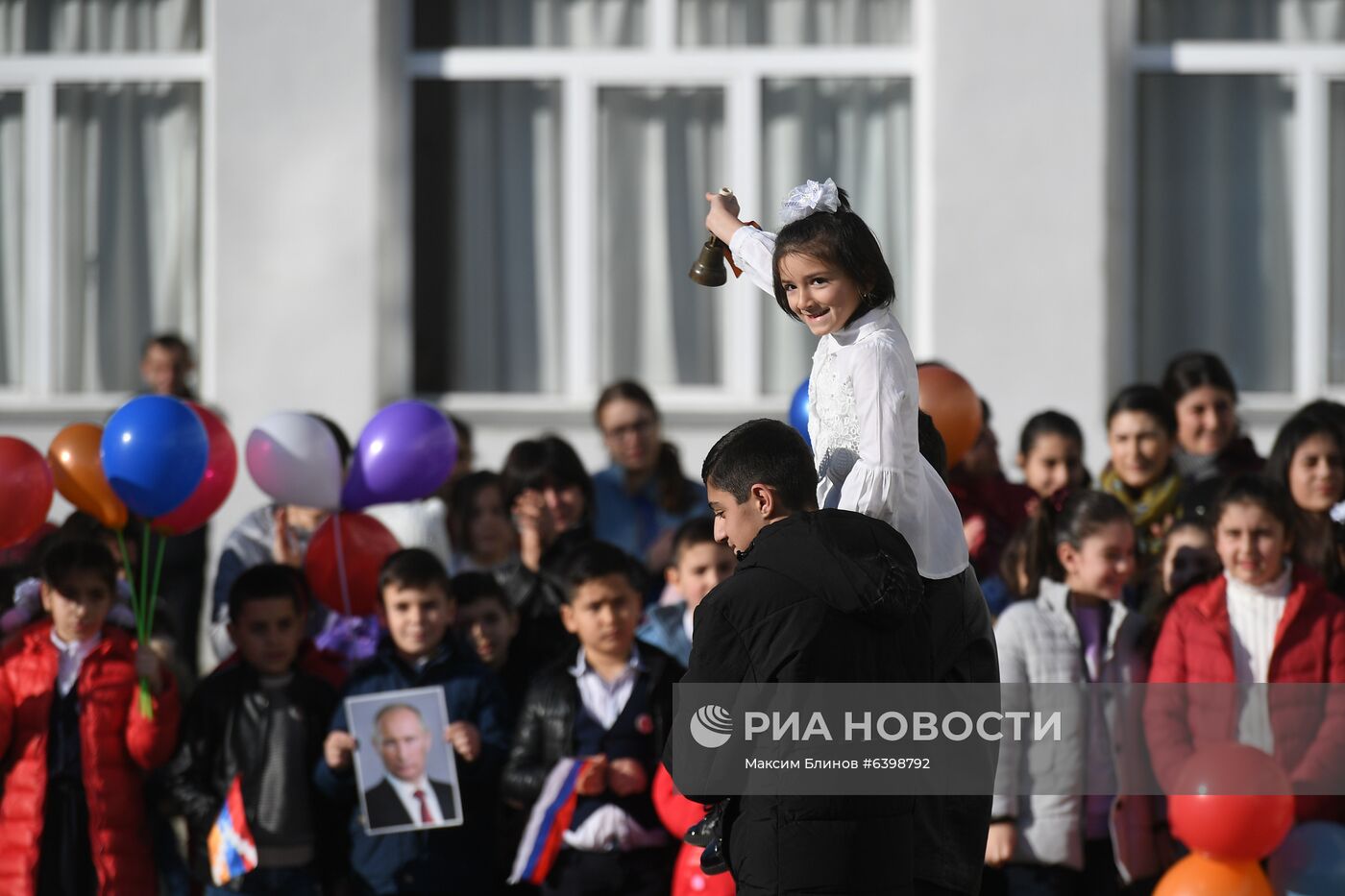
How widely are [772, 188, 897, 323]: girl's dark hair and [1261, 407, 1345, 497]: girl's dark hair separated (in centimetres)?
235

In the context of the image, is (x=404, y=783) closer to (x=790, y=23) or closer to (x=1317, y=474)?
(x=1317, y=474)

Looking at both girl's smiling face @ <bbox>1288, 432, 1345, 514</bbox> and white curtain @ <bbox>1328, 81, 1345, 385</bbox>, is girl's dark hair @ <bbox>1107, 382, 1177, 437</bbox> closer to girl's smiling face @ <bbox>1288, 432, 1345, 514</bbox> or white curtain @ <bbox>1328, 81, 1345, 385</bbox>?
girl's smiling face @ <bbox>1288, 432, 1345, 514</bbox>

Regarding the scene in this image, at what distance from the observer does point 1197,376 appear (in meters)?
5.96

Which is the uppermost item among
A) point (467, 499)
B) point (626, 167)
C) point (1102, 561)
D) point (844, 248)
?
point (626, 167)

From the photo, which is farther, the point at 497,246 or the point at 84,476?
the point at 497,246

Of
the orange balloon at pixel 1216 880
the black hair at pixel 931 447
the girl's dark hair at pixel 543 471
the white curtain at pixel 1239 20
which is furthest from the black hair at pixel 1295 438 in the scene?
the white curtain at pixel 1239 20

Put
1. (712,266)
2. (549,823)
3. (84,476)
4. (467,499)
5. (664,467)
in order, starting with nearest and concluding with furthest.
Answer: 1. (712,266)
2. (549,823)
3. (84,476)
4. (467,499)
5. (664,467)

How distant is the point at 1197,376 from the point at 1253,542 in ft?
3.86

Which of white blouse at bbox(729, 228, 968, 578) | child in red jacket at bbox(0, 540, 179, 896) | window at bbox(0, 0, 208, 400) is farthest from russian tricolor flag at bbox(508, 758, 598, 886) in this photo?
window at bbox(0, 0, 208, 400)

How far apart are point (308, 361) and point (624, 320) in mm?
1414

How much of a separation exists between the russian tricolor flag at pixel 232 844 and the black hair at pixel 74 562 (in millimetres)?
734

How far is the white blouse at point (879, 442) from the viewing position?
3.31 metres

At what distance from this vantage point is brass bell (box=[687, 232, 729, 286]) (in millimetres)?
3807

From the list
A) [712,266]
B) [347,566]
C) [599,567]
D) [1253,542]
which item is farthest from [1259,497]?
[347,566]
